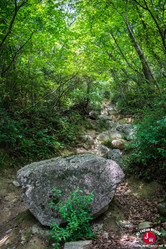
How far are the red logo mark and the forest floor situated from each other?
0.07 meters

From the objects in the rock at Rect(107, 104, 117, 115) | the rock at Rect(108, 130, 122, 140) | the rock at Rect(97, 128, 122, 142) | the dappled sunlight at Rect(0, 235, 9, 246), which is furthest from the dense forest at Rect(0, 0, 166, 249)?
the rock at Rect(107, 104, 117, 115)

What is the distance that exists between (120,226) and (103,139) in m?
6.48

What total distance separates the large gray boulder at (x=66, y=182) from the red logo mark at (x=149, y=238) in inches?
37.6

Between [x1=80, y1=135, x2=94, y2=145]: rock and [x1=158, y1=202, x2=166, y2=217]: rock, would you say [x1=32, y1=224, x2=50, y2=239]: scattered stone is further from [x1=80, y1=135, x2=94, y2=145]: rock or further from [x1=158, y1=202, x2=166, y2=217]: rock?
[x1=80, y1=135, x2=94, y2=145]: rock

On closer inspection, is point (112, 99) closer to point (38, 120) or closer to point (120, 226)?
point (38, 120)

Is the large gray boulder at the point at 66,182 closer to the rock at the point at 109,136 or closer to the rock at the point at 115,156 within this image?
the rock at the point at 115,156

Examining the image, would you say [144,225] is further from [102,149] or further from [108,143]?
[108,143]

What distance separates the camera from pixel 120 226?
9.22 ft

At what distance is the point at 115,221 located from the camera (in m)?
3.01

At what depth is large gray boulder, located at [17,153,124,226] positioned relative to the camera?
3.01 meters

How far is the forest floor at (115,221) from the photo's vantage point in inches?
92.2

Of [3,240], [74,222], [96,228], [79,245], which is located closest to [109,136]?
[96,228]

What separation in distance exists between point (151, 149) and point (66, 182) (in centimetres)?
258

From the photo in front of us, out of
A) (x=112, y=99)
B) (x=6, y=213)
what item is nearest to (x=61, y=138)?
(x=6, y=213)
